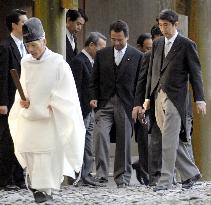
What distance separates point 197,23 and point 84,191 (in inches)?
152

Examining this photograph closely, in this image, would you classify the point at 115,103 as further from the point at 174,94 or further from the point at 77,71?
the point at 174,94

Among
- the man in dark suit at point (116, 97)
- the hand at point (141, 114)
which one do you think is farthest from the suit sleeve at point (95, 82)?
the hand at point (141, 114)

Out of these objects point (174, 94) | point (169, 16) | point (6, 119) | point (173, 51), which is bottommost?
point (6, 119)

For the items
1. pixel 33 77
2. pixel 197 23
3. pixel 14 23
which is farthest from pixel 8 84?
pixel 197 23

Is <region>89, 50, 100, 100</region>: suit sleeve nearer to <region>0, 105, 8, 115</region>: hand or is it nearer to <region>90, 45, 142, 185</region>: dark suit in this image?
<region>90, 45, 142, 185</region>: dark suit

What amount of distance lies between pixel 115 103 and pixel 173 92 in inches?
61.2

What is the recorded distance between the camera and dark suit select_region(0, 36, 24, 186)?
11664 mm

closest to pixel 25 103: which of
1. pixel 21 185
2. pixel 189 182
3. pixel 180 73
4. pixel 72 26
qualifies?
pixel 21 185

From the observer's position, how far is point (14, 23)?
39.3 ft

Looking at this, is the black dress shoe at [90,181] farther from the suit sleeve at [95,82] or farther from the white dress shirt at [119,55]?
the white dress shirt at [119,55]

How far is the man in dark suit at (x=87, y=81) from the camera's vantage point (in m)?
12.7

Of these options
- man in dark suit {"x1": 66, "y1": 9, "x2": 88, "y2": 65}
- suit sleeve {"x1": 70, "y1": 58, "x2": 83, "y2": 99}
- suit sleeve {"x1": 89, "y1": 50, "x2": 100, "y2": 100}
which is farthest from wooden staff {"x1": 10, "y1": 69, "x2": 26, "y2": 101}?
man in dark suit {"x1": 66, "y1": 9, "x2": 88, "y2": 65}

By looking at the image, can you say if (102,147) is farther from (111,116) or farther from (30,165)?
(30,165)

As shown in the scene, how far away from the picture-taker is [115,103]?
12.4 metres
